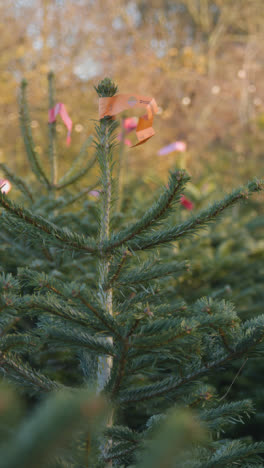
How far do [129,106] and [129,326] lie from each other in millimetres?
434

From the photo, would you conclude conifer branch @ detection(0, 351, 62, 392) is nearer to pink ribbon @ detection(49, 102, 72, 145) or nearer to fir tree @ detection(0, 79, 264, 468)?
fir tree @ detection(0, 79, 264, 468)

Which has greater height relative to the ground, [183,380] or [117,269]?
[117,269]

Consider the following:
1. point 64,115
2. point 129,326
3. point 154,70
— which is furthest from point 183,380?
point 154,70

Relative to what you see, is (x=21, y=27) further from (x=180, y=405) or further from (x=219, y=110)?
(x=180, y=405)

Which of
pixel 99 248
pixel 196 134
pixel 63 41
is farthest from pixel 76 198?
pixel 196 134

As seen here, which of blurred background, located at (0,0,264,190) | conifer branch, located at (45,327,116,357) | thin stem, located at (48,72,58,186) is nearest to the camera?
conifer branch, located at (45,327,116,357)

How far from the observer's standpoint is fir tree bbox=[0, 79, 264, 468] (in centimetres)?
75

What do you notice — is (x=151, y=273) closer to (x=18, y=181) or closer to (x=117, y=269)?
(x=117, y=269)

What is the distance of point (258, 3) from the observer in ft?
25.6

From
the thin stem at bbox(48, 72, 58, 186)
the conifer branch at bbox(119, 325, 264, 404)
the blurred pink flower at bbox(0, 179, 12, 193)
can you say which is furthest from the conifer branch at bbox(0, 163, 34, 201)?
the conifer branch at bbox(119, 325, 264, 404)

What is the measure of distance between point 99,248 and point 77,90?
648cm

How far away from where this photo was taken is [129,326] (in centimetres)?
74

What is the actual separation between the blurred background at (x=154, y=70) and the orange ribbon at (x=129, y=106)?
448cm

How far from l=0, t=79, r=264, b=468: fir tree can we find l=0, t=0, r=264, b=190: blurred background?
4.57m
